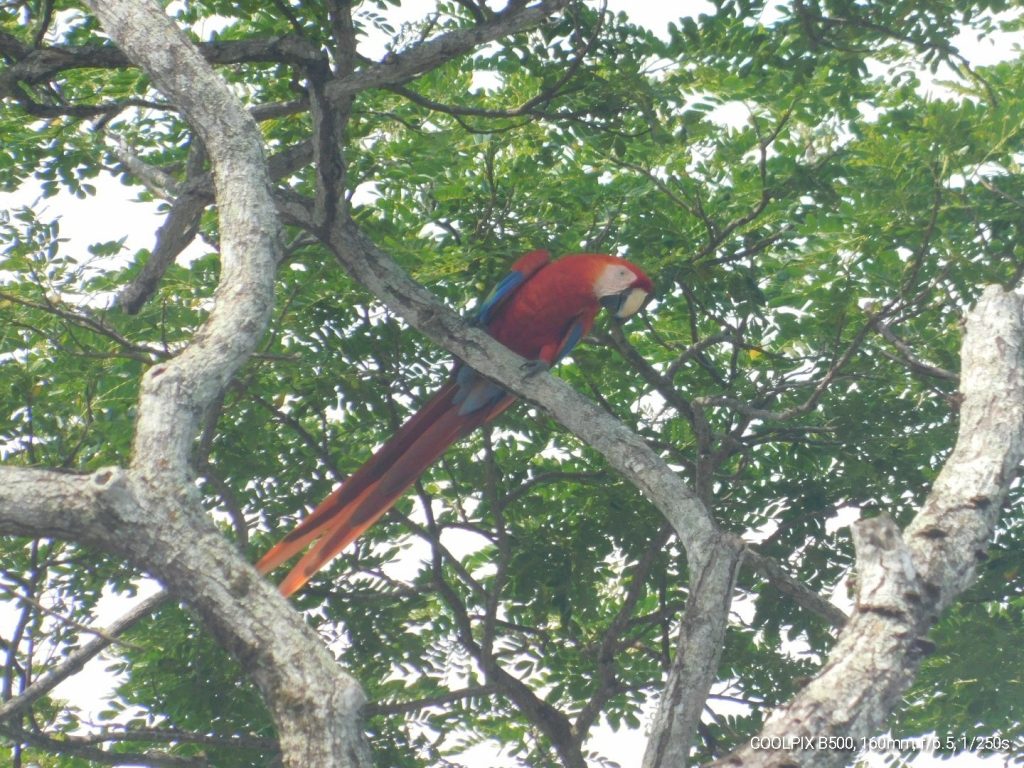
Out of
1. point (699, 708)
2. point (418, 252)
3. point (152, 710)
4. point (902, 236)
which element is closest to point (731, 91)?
point (902, 236)

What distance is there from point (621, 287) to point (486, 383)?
2.12 ft

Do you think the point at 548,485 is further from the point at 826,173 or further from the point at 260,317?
the point at 260,317

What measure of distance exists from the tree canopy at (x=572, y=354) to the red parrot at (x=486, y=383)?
16 cm

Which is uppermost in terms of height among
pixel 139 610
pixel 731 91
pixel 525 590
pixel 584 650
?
pixel 731 91

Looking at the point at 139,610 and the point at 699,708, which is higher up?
the point at 139,610

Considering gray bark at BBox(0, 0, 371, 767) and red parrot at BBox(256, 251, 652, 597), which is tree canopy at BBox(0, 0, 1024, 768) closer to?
red parrot at BBox(256, 251, 652, 597)

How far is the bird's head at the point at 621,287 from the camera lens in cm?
396

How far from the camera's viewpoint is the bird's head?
3961 millimetres

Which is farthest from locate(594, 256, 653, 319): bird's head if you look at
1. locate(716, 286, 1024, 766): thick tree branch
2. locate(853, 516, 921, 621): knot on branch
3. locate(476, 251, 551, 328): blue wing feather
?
locate(853, 516, 921, 621): knot on branch

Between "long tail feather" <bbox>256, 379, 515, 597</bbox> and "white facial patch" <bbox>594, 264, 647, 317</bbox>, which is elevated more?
"white facial patch" <bbox>594, 264, 647, 317</bbox>

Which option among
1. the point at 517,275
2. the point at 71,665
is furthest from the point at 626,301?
the point at 71,665

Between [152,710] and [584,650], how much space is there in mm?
1689

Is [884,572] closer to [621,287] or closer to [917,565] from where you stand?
[917,565]

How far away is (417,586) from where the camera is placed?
429cm
